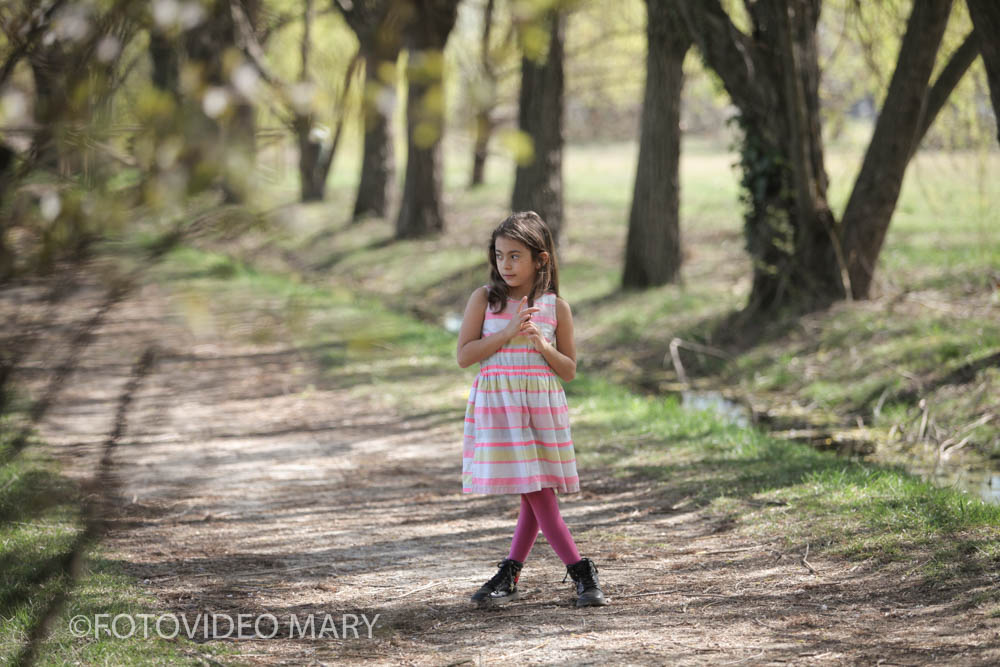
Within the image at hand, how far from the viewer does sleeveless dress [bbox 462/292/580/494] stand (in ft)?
15.7

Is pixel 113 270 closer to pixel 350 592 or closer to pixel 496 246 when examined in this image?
pixel 496 246

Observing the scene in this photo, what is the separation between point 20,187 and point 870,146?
11180 mm

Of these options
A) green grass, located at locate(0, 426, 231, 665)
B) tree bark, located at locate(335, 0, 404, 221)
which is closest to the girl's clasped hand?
green grass, located at locate(0, 426, 231, 665)

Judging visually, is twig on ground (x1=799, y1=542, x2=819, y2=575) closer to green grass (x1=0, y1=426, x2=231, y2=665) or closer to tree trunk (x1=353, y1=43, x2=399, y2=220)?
green grass (x1=0, y1=426, x2=231, y2=665)

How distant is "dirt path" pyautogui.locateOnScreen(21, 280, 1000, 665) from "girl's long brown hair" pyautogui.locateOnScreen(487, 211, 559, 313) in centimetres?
144

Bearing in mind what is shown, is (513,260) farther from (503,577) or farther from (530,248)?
(503,577)

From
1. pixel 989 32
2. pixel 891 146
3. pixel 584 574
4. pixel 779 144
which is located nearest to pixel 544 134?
pixel 779 144

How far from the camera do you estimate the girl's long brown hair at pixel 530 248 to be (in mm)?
Result: 4934

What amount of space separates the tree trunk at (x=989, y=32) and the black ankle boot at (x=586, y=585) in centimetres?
415

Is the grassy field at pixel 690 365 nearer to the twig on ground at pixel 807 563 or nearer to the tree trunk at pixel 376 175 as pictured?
the twig on ground at pixel 807 563

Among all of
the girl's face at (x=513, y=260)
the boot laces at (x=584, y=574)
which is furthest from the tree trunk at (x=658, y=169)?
the boot laces at (x=584, y=574)

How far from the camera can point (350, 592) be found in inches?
207

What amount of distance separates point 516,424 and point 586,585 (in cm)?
82

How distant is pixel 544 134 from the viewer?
60.0ft
